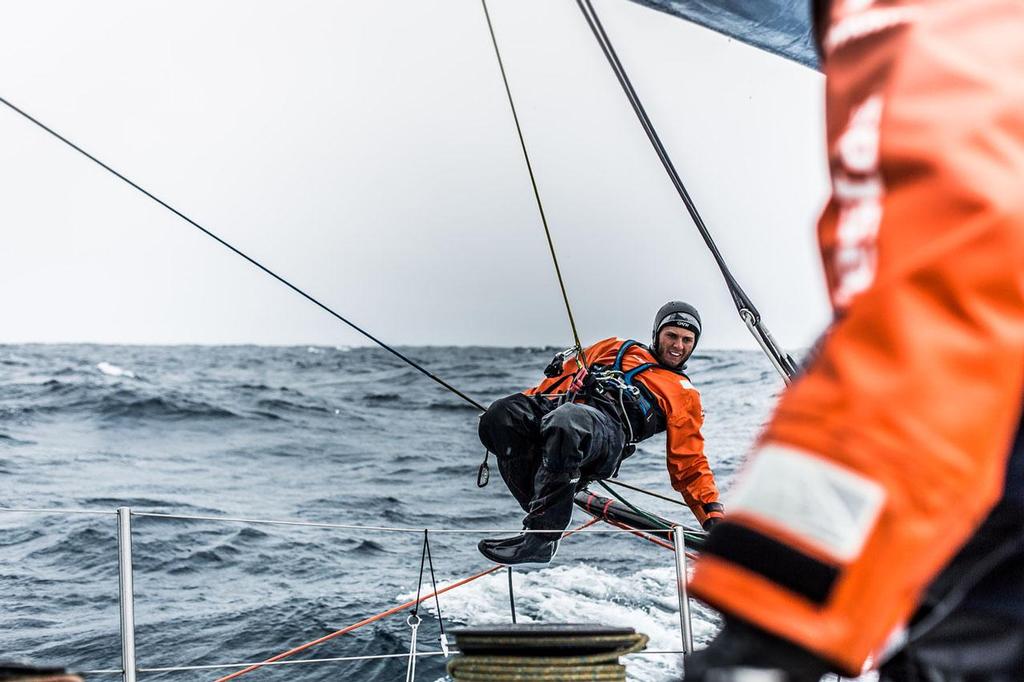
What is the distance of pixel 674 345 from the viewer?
448cm

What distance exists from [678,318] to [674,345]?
0.41 feet

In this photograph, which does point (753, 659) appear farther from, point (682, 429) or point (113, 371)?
point (113, 371)

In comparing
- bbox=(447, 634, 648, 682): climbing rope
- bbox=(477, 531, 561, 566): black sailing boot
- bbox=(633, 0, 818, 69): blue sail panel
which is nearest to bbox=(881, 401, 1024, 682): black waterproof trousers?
bbox=(447, 634, 648, 682): climbing rope

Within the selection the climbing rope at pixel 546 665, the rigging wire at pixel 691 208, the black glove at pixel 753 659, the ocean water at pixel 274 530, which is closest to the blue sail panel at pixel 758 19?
the rigging wire at pixel 691 208

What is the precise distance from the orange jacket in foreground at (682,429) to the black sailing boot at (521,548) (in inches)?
26.4

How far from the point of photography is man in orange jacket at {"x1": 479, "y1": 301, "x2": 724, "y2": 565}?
344 cm

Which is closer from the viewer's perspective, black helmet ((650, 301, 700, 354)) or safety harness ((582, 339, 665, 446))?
safety harness ((582, 339, 665, 446))

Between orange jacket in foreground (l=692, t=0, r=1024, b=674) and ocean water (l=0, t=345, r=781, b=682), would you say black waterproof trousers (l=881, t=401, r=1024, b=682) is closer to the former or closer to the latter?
orange jacket in foreground (l=692, t=0, r=1024, b=674)

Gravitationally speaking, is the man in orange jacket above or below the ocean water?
above

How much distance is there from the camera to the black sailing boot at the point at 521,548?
3.38 meters

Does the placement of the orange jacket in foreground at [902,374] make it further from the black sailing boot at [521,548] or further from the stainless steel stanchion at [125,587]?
the black sailing boot at [521,548]

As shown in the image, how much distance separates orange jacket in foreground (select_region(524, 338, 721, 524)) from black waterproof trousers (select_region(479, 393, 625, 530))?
334 mm

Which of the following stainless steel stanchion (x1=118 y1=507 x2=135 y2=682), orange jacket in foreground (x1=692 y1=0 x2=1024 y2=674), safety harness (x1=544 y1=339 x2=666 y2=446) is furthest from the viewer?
safety harness (x1=544 y1=339 x2=666 y2=446)

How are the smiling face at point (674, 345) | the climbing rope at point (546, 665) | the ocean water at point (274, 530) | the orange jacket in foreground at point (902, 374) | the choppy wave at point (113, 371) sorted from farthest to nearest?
the choppy wave at point (113, 371)
the ocean water at point (274, 530)
the smiling face at point (674, 345)
the climbing rope at point (546, 665)
the orange jacket in foreground at point (902, 374)
